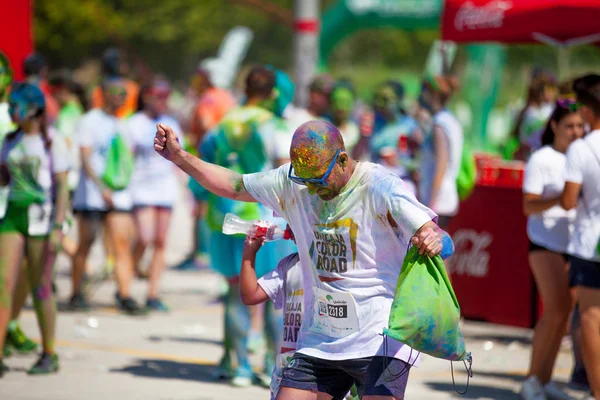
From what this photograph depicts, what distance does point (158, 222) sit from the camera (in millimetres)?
10508

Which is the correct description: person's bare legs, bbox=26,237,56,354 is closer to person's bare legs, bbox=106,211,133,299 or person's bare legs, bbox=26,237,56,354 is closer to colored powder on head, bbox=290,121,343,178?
person's bare legs, bbox=106,211,133,299

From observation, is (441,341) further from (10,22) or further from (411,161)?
(10,22)

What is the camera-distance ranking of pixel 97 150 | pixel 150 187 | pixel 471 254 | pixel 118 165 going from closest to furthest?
pixel 471 254 → pixel 118 165 → pixel 97 150 → pixel 150 187

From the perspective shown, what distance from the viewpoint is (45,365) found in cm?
745

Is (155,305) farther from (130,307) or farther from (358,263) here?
(358,263)

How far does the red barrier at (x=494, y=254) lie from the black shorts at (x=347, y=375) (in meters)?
4.92

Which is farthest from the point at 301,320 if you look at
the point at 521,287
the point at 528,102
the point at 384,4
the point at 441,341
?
the point at 384,4

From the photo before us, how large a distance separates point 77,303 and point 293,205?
20.1 ft

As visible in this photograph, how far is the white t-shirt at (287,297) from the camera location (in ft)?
16.1

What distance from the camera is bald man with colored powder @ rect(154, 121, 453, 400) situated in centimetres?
432

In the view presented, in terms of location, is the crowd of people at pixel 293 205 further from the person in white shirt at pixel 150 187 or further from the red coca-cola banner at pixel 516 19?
the red coca-cola banner at pixel 516 19

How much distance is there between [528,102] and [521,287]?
9.26 ft

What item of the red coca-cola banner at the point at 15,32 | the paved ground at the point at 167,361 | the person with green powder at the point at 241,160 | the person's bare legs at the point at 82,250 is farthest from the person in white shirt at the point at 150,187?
the person with green powder at the point at 241,160

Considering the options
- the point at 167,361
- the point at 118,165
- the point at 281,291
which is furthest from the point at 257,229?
the point at 118,165
